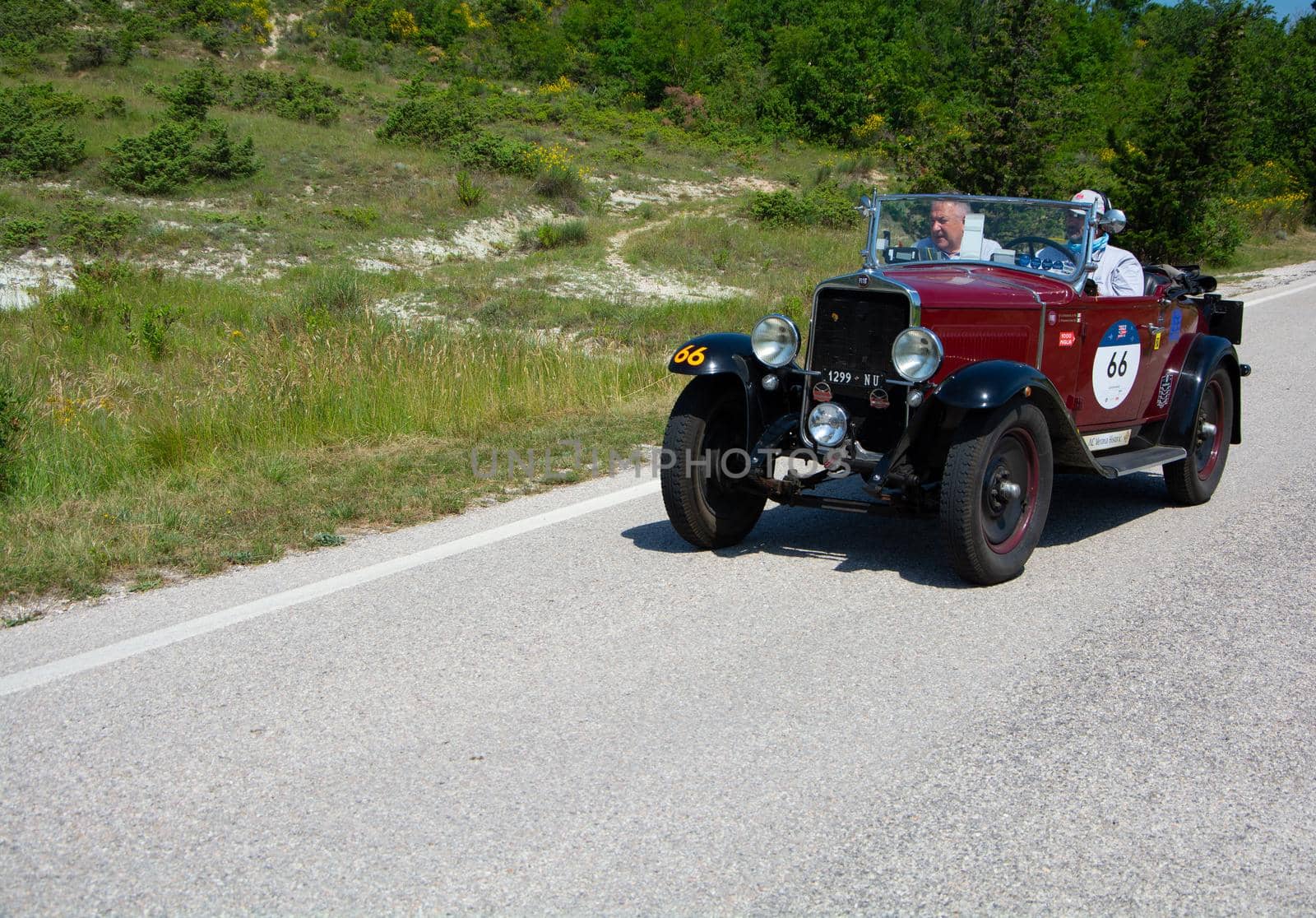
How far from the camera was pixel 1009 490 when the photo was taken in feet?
18.7

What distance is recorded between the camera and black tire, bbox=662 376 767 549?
6016mm

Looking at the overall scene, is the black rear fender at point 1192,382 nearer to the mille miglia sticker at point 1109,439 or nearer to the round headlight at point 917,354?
the mille miglia sticker at point 1109,439

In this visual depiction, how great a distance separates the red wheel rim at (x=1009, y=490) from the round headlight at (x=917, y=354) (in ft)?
1.63

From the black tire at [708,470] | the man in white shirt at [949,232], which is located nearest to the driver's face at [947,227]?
the man in white shirt at [949,232]

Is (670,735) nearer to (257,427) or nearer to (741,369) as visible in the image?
(741,369)

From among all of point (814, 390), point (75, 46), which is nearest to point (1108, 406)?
point (814, 390)

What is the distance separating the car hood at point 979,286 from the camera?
5.85 metres

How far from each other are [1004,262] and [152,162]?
22.0m

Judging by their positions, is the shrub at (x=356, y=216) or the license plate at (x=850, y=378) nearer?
the license plate at (x=850, y=378)

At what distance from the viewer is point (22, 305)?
14414 millimetres

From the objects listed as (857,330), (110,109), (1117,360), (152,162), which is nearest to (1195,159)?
(152,162)

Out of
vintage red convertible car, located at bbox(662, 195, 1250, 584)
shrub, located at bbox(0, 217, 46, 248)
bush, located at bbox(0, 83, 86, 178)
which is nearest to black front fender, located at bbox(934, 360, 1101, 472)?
vintage red convertible car, located at bbox(662, 195, 1250, 584)

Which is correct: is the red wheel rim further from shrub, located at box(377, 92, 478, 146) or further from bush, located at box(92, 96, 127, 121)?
bush, located at box(92, 96, 127, 121)

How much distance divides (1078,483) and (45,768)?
6.35 m
